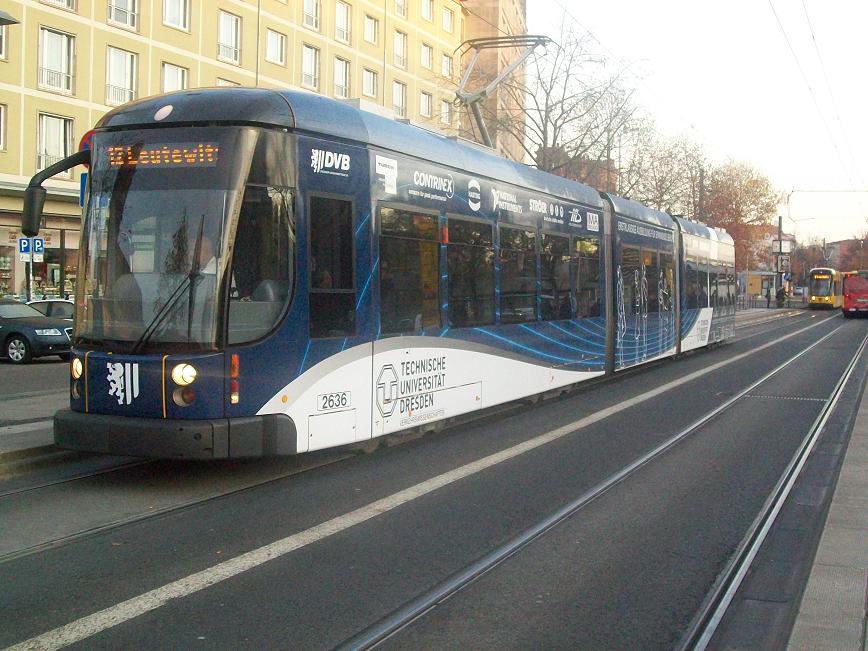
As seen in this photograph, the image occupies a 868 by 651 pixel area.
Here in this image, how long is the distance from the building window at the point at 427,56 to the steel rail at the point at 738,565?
156ft

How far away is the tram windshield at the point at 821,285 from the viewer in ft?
238

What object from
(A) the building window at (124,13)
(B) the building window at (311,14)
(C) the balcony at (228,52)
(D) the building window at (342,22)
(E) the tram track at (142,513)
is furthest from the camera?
(D) the building window at (342,22)

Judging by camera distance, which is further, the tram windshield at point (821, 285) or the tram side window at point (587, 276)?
the tram windshield at point (821, 285)

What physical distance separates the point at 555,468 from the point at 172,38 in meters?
33.5

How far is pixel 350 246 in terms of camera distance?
846 cm

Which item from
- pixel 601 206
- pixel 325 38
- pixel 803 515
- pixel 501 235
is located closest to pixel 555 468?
pixel 803 515

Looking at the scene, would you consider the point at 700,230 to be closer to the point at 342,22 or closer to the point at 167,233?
the point at 167,233

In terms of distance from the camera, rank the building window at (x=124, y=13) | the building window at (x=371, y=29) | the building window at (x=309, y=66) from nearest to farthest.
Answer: the building window at (x=124, y=13) → the building window at (x=309, y=66) → the building window at (x=371, y=29)

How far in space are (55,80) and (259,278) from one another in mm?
30213

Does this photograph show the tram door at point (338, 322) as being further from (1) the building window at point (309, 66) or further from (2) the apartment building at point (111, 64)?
(1) the building window at point (309, 66)

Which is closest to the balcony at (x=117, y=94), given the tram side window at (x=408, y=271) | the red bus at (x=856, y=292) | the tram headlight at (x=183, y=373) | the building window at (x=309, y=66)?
the building window at (x=309, y=66)

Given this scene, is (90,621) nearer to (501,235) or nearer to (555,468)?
(555,468)

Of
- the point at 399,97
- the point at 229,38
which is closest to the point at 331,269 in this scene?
the point at 229,38

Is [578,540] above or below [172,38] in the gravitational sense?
below
